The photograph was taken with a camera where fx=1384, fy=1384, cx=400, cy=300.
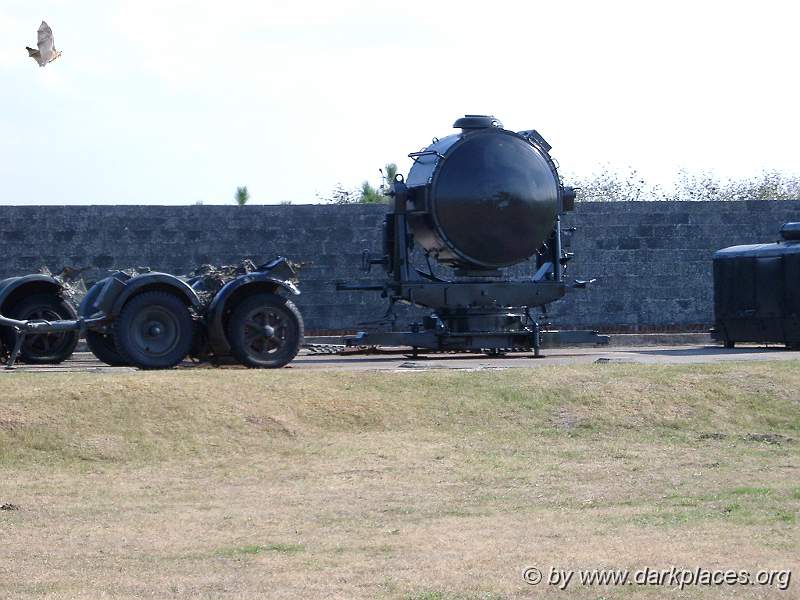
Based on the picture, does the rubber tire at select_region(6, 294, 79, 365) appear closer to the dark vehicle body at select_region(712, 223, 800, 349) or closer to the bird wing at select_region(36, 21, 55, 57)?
the bird wing at select_region(36, 21, 55, 57)

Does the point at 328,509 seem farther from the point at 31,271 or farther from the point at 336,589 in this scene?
the point at 31,271

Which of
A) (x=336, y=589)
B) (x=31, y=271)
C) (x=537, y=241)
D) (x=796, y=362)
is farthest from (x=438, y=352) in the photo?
(x=336, y=589)

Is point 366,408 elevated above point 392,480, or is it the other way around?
point 366,408

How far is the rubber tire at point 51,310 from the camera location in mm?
16750

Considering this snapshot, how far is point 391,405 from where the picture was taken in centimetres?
1250

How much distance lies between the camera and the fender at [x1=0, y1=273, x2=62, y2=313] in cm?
1659

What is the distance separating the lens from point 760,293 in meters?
21.0

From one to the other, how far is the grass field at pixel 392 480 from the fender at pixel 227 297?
204 cm

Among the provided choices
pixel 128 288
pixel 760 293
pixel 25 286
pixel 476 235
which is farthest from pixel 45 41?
pixel 760 293

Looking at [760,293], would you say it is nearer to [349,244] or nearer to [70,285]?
[349,244]

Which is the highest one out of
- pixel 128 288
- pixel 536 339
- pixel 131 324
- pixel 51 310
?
pixel 128 288

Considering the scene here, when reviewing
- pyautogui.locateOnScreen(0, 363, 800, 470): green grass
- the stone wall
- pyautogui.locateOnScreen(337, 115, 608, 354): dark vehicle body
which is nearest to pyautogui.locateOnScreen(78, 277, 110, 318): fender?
pyautogui.locateOnScreen(0, 363, 800, 470): green grass

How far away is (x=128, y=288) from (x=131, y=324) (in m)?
0.41

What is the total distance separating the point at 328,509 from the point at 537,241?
985cm
